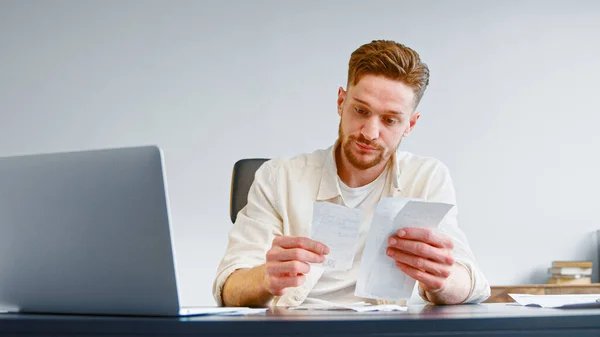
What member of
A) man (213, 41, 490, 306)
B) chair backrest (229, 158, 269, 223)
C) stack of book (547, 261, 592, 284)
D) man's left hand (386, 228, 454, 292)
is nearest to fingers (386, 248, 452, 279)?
man's left hand (386, 228, 454, 292)

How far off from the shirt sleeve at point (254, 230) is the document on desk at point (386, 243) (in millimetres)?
418

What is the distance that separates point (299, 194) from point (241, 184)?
25 centimetres

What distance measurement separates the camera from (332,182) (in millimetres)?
1804

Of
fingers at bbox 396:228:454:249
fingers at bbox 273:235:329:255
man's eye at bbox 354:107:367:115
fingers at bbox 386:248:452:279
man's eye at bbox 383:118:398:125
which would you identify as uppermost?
man's eye at bbox 354:107:367:115

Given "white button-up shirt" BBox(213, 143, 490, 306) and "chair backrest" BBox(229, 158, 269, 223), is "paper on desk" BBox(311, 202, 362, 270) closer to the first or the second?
"white button-up shirt" BBox(213, 143, 490, 306)

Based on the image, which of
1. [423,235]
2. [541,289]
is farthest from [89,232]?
Answer: [541,289]

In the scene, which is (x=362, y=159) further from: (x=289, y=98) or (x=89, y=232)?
(x=289, y=98)

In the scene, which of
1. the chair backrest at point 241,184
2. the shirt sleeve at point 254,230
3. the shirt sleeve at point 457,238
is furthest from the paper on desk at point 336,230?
the chair backrest at point 241,184

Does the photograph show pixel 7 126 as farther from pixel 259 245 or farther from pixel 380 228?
pixel 380 228

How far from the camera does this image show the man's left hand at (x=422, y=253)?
1210 mm

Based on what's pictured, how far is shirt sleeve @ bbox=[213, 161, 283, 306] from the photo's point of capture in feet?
5.19

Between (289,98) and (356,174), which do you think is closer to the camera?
(356,174)

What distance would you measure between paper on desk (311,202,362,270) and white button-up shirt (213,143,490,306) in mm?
461

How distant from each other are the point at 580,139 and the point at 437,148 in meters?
0.79
